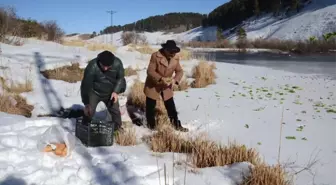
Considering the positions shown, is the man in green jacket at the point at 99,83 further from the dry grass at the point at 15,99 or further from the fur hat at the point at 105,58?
the dry grass at the point at 15,99

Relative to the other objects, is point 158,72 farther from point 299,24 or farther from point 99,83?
point 299,24

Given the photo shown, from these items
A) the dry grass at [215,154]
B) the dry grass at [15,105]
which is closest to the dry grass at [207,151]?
the dry grass at [215,154]

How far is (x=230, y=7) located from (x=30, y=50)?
92.1 m

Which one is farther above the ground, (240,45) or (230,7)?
(230,7)

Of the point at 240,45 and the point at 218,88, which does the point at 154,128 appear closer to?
the point at 218,88

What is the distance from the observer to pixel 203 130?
5.48 meters

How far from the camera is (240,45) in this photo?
46.7 metres

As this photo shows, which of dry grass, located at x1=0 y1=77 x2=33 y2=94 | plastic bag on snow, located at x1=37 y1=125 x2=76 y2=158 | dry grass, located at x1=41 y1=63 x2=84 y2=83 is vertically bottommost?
plastic bag on snow, located at x1=37 y1=125 x2=76 y2=158

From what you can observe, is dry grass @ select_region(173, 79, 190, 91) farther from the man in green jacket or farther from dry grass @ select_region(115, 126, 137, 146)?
dry grass @ select_region(115, 126, 137, 146)

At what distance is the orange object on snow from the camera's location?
3.68 metres

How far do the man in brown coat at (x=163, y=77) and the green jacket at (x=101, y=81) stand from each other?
671mm

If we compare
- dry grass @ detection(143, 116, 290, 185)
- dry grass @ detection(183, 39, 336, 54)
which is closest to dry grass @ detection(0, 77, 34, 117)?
dry grass @ detection(143, 116, 290, 185)

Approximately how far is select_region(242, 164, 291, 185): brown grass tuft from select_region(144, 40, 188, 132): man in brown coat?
2178mm

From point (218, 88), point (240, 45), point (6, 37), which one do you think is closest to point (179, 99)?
point (218, 88)
